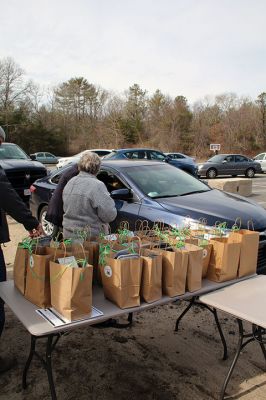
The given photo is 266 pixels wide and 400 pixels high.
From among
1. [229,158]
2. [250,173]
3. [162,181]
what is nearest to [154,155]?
[229,158]

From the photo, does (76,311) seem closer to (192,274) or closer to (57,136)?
(192,274)

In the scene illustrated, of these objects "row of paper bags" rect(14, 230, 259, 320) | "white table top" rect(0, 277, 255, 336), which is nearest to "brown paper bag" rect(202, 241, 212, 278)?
"row of paper bags" rect(14, 230, 259, 320)

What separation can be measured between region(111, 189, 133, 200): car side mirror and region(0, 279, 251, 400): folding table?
232 centimetres

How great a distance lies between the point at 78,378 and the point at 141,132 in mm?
55859

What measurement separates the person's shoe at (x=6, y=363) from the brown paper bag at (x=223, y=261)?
5.43ft

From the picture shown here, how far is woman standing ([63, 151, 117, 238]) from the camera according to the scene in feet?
11.1

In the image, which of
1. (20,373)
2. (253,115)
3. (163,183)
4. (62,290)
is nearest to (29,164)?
(163,183)

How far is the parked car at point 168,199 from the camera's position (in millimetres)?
4645

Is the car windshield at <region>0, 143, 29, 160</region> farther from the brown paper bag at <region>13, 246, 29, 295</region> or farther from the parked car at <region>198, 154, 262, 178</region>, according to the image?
the parked car at <region>198, 154, 262, 178</region>

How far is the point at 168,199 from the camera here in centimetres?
503

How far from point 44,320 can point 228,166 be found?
21.2 m

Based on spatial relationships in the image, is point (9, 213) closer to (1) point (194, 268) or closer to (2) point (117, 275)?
(2) point (117, 275)

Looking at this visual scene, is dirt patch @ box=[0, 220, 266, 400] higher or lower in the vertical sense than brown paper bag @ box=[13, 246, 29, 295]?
lower

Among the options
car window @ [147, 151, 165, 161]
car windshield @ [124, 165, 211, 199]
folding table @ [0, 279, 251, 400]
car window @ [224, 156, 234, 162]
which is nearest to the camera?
folding table @ [0, 279, 251, 400]
